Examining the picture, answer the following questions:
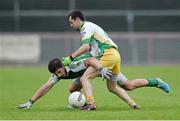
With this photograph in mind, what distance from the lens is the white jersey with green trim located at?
1392cm

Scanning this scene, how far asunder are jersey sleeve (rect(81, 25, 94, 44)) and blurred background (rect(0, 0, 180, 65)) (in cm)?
2379

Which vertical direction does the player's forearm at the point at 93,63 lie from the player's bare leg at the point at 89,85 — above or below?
above

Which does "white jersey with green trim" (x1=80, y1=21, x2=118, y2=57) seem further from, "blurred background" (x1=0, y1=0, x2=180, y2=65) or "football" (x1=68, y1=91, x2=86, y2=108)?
"blurred background" (x1=0, y1=0, x2=180, y2=65)

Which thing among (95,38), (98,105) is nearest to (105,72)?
(95,38)

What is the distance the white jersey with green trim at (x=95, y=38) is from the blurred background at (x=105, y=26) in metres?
23.6

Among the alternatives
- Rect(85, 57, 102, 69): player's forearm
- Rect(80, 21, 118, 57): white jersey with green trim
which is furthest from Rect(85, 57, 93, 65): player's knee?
Rect(80, 21, 118, 57): white jersey with green trim

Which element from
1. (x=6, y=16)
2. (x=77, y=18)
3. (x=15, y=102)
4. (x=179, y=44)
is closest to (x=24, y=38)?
(x=6, y=16)

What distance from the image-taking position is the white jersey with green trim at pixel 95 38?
548 inches

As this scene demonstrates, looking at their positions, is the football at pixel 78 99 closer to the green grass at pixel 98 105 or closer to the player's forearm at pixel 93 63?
the green grass at pixel 98 105

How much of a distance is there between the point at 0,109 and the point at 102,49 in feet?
7.44

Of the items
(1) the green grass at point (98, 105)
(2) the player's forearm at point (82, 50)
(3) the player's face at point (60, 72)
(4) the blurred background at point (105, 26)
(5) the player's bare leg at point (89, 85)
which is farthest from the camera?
(4) the blurred background at point (105, 26)

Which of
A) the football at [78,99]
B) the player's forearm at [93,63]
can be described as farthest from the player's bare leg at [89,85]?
the football at [78,99]

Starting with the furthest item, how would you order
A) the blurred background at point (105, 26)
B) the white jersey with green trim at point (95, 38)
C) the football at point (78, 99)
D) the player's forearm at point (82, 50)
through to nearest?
the blurred background at point (105, 26) < the football at point (78, 99) < the white jersey with green trim at point (95, 38) < the player's forearm at point (82, 50)

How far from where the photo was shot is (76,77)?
14586 millimetres
